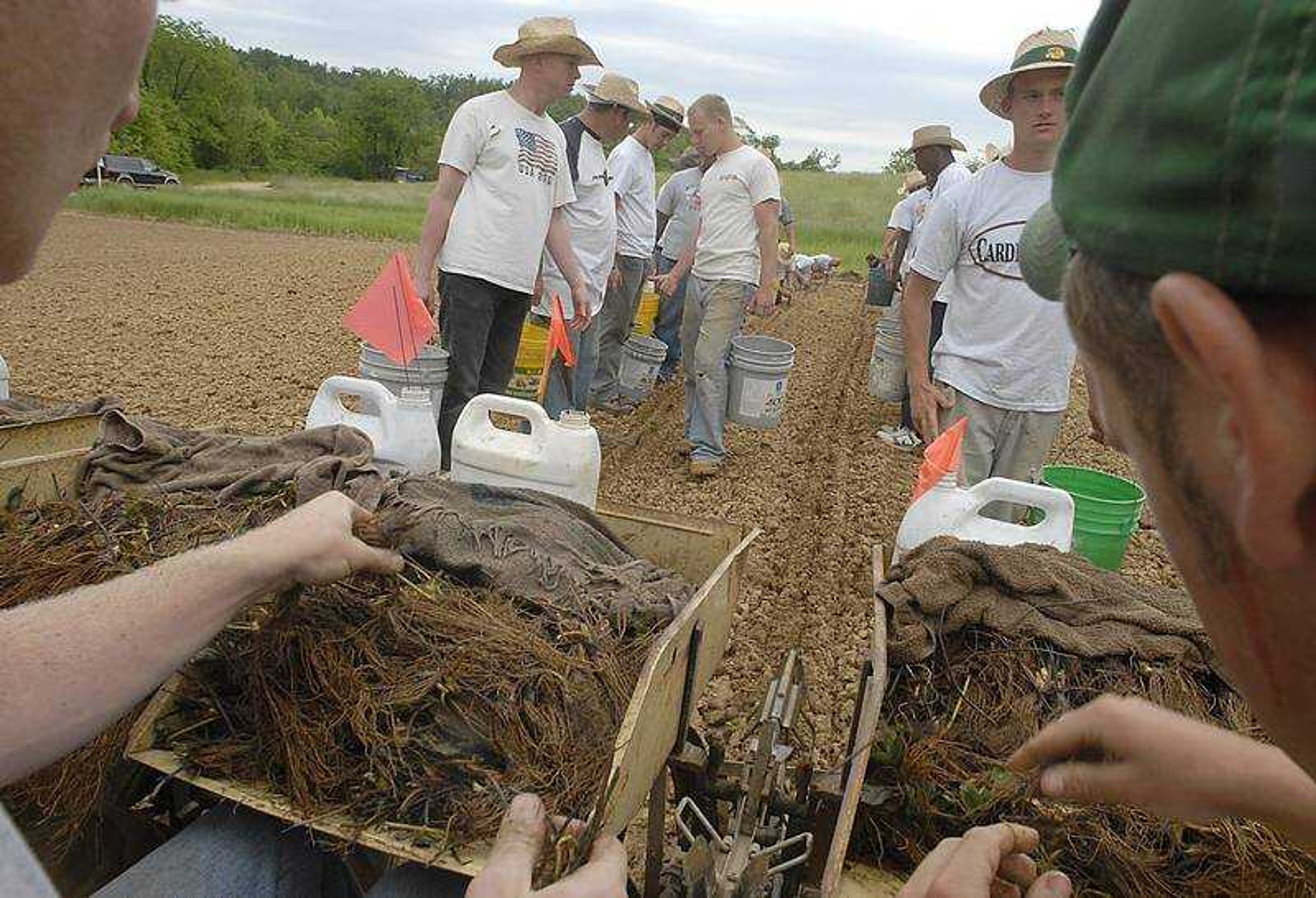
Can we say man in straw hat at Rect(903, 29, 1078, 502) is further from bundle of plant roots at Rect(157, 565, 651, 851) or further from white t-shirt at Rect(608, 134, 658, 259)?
white t-shirt at Rect(608, 134, 658, 259)

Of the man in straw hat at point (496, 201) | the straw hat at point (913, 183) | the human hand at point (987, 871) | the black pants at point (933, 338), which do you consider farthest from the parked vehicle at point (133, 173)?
the human hand at point (987, 871)

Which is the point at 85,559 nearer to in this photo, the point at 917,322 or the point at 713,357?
the point at 917,322

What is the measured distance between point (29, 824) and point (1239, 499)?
2.24 m

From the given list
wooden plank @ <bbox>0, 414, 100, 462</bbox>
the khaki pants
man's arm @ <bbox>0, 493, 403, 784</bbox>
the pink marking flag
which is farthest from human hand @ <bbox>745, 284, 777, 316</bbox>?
man's arm @ <bbox>0, 493, 403, 784</bbox>

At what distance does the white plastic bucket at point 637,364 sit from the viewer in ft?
27.0

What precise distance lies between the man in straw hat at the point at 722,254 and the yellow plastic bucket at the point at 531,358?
1.11m

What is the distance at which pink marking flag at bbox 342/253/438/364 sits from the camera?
11.9ft

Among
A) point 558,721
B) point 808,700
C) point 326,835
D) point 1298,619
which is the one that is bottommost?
point 808,700

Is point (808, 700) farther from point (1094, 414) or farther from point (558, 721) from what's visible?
point (1094, 414)

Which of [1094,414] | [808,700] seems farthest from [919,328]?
[1094,414]

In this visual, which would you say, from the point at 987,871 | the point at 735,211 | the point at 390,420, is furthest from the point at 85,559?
the point at 735,211

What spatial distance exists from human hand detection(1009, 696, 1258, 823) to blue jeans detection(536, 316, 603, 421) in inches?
208

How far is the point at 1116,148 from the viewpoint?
0.58m

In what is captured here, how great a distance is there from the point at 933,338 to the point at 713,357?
229 cm
